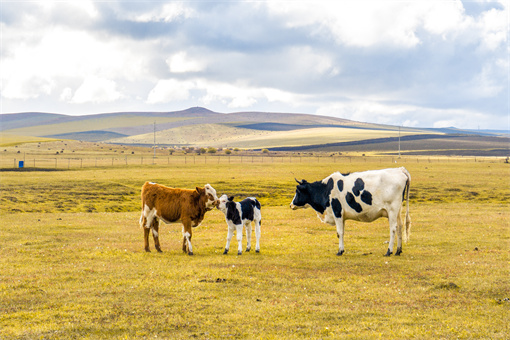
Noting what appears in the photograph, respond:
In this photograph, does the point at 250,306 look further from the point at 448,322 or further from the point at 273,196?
the point at 273,196

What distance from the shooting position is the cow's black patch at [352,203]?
1986 centimetres

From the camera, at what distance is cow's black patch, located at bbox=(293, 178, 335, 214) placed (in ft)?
68.0

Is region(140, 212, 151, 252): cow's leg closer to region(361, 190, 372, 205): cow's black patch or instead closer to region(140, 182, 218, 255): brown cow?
region(140, 182, 218, 255): brown cow

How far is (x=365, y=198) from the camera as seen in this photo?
64.8 ft

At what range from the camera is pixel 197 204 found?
787 inches

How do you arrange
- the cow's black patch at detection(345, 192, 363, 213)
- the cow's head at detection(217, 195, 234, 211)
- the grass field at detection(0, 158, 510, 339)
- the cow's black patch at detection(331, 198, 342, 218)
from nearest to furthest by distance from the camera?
the grass field at detection(0, 158, 510, 339), the cow's head at detection(217, 195, 234, 211), the cow's black patch at detection(345, 192, 363, 213), the cow's black patch at detection(331, 198, 342, 218)

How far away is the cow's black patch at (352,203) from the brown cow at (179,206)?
536cm

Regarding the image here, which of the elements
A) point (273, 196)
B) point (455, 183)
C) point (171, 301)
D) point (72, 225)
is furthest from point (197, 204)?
point (455, 183)

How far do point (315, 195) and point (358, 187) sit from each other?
2.03m

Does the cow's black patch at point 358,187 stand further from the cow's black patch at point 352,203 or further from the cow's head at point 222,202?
the cow's head at point 222,202

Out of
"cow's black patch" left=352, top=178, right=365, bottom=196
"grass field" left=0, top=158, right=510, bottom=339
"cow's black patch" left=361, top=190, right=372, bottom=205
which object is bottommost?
"grass field" left=0, top=158, right=510, bottom=339

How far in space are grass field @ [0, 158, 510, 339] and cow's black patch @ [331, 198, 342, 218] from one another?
5.19 ft

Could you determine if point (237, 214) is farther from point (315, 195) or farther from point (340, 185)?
point (340, 185)

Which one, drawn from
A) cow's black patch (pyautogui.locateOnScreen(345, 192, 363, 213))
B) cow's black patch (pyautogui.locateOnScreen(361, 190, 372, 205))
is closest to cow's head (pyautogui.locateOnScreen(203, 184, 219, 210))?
cow's black patch (pyautogui.locateOnScreen(345, 192, 363, 213))
